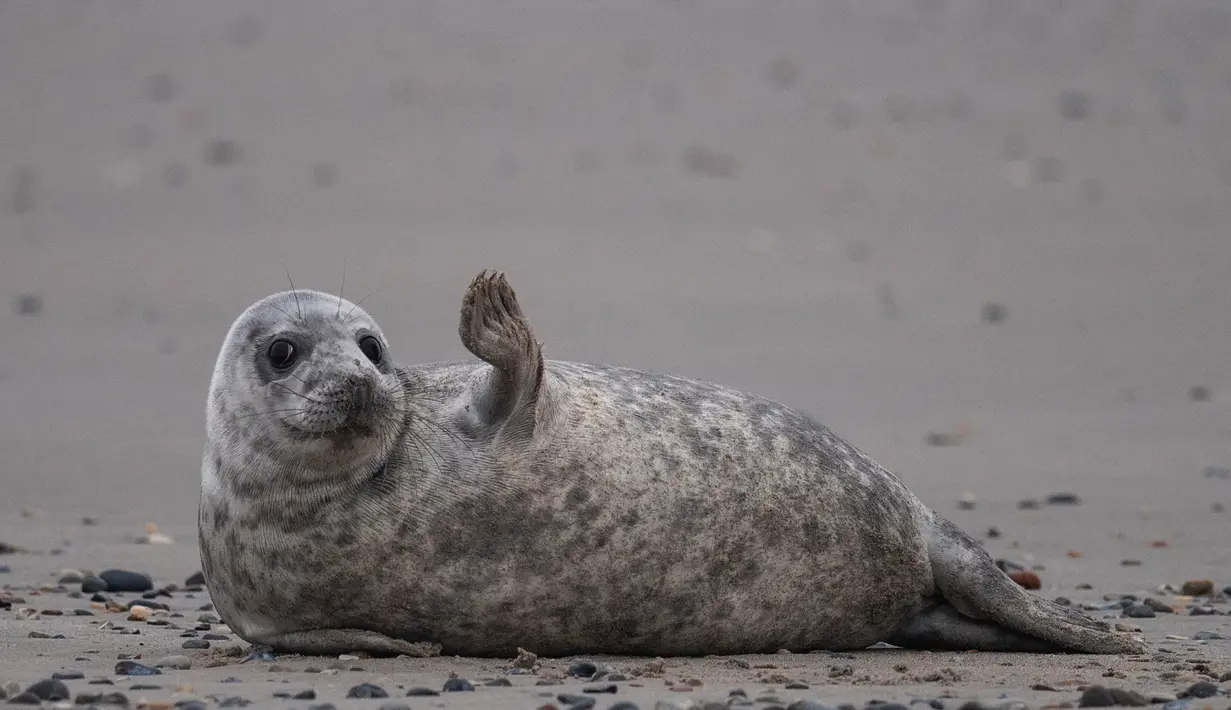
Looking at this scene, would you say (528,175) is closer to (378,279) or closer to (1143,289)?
(378,279)

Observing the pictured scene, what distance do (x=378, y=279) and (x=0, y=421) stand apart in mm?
3749

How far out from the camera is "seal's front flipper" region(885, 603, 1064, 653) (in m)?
5.47

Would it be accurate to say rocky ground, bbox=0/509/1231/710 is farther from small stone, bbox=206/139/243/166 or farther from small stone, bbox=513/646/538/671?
small stone, bbox=206/139/243/166

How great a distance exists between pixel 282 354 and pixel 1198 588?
3.15 metres

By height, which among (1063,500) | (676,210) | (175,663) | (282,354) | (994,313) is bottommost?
(175,663)

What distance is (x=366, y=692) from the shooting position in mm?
4398

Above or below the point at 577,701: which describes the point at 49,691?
below

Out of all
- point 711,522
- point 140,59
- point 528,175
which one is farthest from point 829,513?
point 140,59

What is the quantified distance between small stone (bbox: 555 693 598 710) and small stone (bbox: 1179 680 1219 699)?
1298mm

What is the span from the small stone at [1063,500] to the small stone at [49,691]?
205 inches

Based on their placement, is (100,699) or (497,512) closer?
(100,699)

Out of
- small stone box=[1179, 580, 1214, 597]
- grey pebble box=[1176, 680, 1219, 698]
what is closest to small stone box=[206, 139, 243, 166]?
small stone box=[1179, 580, 1214, 597]

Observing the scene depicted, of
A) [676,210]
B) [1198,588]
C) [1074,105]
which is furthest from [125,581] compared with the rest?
[1074,105]

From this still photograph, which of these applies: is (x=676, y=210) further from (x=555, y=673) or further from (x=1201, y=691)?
(x=1201, y=691)
